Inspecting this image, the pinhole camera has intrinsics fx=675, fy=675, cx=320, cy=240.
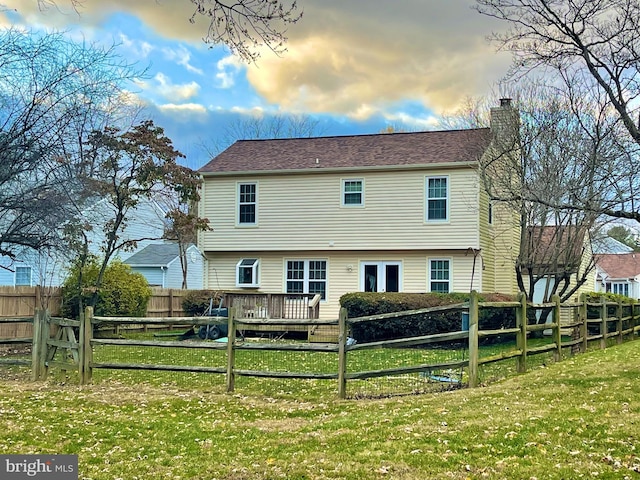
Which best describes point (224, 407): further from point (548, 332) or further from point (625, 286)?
point (625, 286)

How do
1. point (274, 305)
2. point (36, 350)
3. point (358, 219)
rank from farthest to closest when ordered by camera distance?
point (358, 219), point (274, 305), point (36, 350)

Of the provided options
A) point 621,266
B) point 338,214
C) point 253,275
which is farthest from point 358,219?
point 621,266

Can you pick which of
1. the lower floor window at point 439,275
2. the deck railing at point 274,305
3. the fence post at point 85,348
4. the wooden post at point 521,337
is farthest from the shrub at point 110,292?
the wooden post at point 521,337

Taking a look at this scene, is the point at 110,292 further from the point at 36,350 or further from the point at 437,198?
the point at 437,198

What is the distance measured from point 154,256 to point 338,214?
41.8 ft

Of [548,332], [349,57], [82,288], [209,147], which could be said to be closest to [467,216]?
[548,332]

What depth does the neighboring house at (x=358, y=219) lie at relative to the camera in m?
22.5

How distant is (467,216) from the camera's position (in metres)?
22.1

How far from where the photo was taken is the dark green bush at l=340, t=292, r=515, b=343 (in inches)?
721

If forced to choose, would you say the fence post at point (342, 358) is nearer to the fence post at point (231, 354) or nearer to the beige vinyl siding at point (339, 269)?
the fence post at point (231, 354)

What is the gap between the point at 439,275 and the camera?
22.9 metres

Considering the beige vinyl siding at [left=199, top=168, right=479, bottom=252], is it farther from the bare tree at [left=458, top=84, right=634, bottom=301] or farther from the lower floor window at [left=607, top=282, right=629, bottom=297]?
the lower floor window at [left=607, top=282, right=629, bottom=297]

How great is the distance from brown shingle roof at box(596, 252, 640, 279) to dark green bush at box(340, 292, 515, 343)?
102ft

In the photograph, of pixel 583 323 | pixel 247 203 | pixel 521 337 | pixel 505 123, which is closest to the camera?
pixel 521 337
